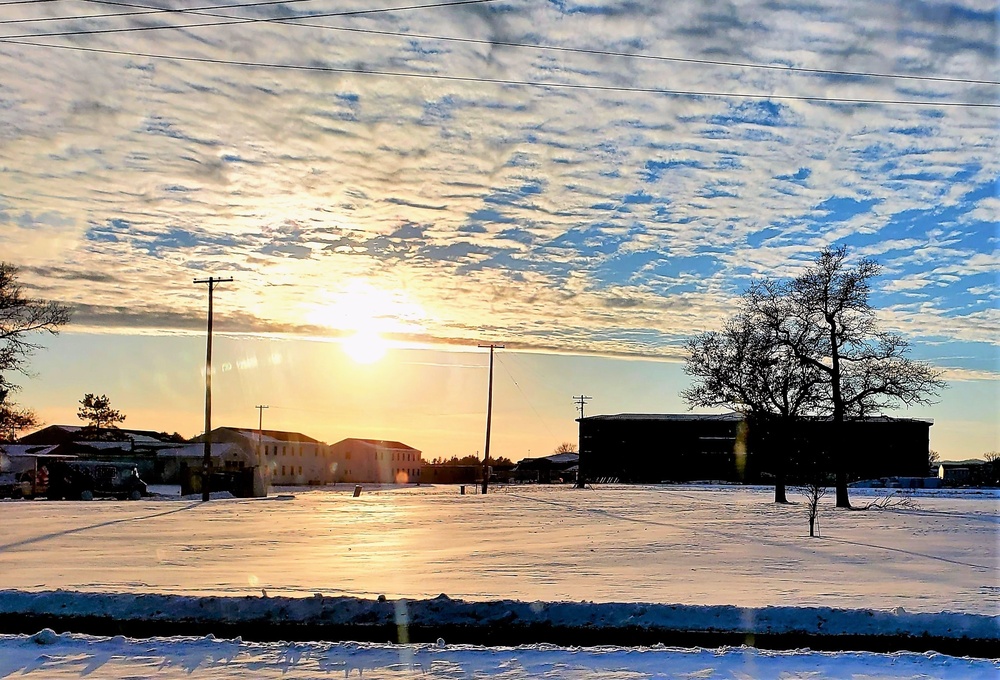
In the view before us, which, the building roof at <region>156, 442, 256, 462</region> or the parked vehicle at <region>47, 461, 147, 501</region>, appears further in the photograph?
the building roof at <region>156, 442, 256, 462</region>

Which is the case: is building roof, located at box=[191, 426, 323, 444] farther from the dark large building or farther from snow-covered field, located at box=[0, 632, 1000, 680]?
snow-covered field, located at box=[0, 632, 1000, 680]

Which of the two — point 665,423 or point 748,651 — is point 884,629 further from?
point 665,423

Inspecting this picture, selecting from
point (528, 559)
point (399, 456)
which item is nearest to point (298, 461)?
point (399, 456)

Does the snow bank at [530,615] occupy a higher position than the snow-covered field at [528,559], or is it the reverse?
the snow bank at [530,615]

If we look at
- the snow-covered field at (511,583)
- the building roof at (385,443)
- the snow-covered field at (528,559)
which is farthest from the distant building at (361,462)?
the snow-covered field at (511,583)

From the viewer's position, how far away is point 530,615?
898cm

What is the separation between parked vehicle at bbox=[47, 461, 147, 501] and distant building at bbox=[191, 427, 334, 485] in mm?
51540

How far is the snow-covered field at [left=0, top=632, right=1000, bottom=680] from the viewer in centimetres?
778

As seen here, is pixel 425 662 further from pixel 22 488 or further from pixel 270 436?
pixel 270 436

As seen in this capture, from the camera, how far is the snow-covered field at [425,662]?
25.5 ft

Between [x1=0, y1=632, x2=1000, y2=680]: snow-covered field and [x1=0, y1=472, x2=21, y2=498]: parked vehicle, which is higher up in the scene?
[x1=0, y1=632, x2=1000, y2=680]: snow-covered field

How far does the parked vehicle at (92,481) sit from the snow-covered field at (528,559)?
22.9 meters

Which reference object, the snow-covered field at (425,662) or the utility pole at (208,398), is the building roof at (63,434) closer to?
the utility pole at (208,398)

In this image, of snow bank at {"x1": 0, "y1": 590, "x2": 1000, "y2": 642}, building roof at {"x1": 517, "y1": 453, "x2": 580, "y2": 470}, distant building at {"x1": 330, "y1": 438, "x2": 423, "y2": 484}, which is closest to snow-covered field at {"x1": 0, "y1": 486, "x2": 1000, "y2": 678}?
snow bank at {"x1": 0, "y1": 590, "x2": 1000, "y2": 642}
